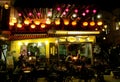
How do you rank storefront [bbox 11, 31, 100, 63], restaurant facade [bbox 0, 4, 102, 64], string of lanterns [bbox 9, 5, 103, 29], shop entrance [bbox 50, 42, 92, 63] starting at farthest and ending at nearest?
shop entrance [bbox 50, 42, 92, 63] < storefront [bbox 11, 31, 100, 63] < string of lanterns [bbox 9, 5, 103, 29] < restaurant facade [bbox 0, 4, 102, 64]

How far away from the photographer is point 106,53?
93.7 ft

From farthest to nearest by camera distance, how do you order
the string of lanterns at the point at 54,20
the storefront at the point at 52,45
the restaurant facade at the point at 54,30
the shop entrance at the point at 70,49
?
1. the shop entrance at the point at 70,49
2. the storefront at the point at 52,45
3. the string of lanterns at the point at 54,20
4. the restaurant facade at the point at 54,30

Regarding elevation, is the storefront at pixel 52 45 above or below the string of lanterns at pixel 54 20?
below

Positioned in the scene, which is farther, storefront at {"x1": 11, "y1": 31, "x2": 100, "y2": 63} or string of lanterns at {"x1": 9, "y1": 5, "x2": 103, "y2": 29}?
storefront at {"x1": 11, "y1": 31, "x2": 100, "y2": 63}

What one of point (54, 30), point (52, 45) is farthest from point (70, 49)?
point (54, 30)

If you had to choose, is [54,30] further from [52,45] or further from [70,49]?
[70,49]

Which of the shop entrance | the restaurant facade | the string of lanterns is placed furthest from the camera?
the shop entrance

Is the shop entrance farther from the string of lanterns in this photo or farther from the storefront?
the string of lanterns

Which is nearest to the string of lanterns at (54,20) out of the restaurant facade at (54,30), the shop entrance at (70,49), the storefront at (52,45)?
the restaurant facade at (54,30)

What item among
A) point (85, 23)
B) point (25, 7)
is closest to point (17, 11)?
point (25, 7)

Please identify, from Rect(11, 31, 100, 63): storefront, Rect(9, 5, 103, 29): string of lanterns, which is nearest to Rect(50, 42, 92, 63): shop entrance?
Rect(11, 31, 100, 63): storefront

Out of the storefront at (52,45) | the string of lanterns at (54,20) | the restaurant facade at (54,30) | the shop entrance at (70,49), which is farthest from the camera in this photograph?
the shop entrance at (70,49)

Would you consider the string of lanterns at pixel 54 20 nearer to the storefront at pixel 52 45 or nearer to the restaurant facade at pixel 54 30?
the restaurant facade at pixel 54 30

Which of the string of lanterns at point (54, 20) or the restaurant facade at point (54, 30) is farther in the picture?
the string of lanterns at point (54, 20)
